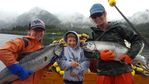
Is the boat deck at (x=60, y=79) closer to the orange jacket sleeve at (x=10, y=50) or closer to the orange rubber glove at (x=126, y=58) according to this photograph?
the orange rubber glove at (x=126, y=58)

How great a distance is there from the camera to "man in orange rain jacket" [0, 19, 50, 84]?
16.6 feet

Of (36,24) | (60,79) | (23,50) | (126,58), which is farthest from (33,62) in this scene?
(60,79)

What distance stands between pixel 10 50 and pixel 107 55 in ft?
3.92

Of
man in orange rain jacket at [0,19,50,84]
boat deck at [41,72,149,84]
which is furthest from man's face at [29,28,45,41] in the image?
boat deck at [41,72,149,84]

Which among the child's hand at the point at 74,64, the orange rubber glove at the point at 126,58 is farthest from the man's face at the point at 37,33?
the orange rubber glove at the point at 126,58

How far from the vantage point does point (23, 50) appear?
17.0ft

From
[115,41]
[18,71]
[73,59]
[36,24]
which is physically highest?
[36,24]

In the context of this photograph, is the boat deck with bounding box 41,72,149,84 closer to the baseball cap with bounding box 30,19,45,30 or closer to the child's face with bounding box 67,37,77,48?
the child's face with bounding box 67,37,77,48

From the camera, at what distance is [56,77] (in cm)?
763

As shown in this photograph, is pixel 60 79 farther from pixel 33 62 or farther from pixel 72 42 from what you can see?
pixel 33 62

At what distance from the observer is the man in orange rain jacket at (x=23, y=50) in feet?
16.6

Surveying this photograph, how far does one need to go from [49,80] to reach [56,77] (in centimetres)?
14

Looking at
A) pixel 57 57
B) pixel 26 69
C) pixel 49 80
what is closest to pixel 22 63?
pixel 26 69

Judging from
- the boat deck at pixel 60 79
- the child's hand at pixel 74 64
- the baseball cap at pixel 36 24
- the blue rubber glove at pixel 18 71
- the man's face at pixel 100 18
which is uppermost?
the man's face at pixel 100 18
